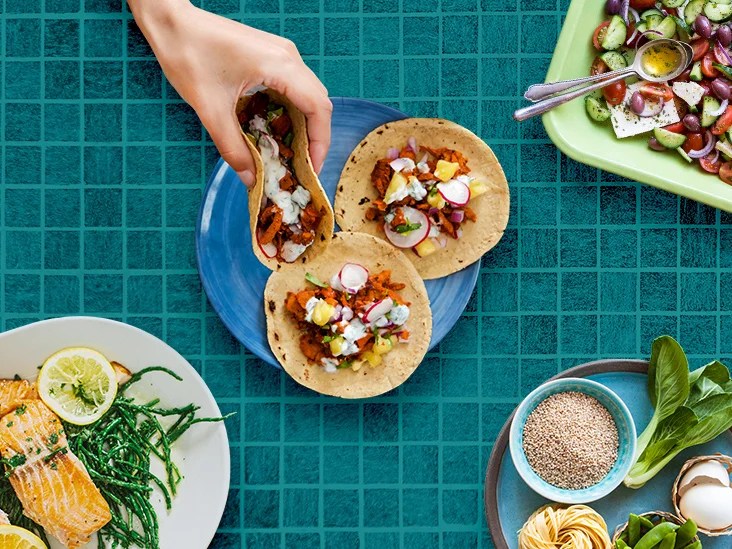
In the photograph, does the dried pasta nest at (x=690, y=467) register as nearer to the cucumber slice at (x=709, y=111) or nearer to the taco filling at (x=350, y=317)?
the taco filling at (x=350, y=317)

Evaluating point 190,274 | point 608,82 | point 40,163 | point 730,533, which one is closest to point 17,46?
point 40,163

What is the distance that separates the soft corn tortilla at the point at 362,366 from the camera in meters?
2.43

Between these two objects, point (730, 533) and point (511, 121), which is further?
point (511, 121)

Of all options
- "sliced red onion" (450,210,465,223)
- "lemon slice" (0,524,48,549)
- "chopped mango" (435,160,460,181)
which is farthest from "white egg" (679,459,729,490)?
"lemon slice" (0,524,48,549)

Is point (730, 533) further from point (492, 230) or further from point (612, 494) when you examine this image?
point (492, 230)

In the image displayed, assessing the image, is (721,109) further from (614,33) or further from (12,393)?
(12,393)

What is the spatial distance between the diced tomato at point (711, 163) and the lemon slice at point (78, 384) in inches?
67.0

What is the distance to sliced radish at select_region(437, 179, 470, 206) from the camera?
7.91 feet

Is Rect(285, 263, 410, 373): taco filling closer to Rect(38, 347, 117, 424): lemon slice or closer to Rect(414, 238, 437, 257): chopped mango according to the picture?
Rect(414, 238, 437, 257): chopped mango

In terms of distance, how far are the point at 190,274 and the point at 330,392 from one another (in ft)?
1.67

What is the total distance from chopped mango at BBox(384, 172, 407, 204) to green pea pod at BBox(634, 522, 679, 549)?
106 centimetres

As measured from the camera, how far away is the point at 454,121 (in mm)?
2529

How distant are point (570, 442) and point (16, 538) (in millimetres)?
1444

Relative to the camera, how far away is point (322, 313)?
2.36 metres
